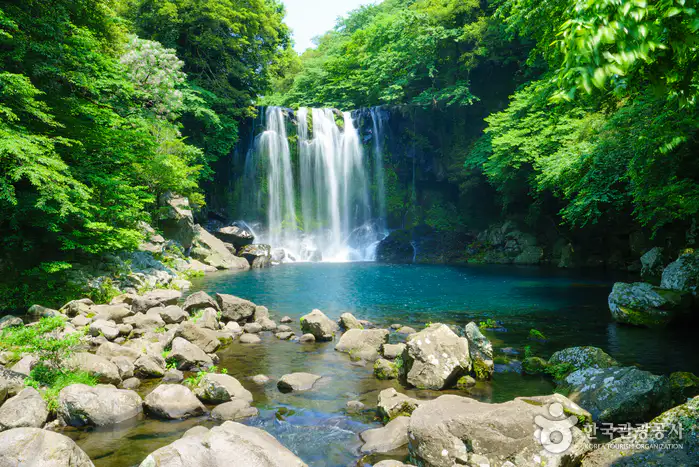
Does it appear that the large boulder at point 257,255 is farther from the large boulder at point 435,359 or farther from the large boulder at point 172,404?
the large boulder at point 172,404

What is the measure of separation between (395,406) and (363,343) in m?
3.43

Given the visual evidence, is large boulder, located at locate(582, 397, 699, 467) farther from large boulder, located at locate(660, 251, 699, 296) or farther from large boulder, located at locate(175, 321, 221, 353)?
large boulder, located at locate(660, 251, 699, 296)

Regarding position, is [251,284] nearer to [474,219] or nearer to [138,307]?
[138,307]

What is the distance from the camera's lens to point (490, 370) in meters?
7.52

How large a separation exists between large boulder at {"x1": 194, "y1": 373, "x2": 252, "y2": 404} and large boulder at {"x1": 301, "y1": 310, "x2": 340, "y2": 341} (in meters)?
3.64

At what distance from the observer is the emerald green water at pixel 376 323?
5.47m

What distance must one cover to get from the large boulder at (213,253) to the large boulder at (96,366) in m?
18.8

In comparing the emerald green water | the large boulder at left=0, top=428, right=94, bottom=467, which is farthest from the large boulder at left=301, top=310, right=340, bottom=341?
the large boulder at left=0, top=428, right=94, bottom=467

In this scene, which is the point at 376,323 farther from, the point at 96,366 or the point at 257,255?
the point at 257,255

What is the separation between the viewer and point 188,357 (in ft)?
26.2

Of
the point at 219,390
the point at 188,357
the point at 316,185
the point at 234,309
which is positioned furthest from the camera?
the point at 316,185

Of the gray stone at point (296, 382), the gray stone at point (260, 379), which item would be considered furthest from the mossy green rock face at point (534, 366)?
the gray stone at point (260, 379)

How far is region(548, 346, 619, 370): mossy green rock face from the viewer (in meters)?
7.15

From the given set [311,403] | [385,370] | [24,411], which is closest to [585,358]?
[385,370]
